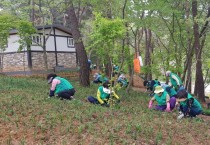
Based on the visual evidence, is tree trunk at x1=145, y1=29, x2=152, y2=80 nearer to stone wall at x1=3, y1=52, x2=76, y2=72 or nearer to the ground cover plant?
stone wall at x1=3, y1=52, x2=76, y2=72

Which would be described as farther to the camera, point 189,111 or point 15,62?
point 15,62

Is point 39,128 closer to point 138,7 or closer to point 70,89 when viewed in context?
point 70,89

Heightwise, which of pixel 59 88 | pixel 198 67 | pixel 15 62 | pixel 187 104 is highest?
pixel 15 62

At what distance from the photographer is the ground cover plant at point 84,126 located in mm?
5516

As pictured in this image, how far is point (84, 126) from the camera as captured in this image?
613 centimetres

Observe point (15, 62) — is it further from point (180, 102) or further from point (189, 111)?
point (189, 111)

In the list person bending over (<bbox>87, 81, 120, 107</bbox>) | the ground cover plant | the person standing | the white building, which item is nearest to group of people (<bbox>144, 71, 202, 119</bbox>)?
the ground cover plant

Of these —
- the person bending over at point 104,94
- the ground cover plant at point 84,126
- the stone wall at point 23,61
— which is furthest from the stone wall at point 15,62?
the ground cover plant at point 84,126

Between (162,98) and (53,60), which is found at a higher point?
(53,60)

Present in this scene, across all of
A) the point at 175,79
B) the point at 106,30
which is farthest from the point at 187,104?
the point at 106,30

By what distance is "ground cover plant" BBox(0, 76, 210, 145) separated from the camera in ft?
18.1

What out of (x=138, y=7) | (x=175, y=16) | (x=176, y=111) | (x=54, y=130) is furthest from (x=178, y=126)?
(x=175, y=16)

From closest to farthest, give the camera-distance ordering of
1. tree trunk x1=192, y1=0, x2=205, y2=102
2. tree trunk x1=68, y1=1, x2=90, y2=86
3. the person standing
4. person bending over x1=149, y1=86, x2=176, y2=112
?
1. person bending over x1=149, y1=86, x2=176, y2=112
2. the person standing
3. tree trunk x1=192, y1=0, x2=205, y2=102
4. tree trunk x1=68, y1=1, x2=90, y2=86

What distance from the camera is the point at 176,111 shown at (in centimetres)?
962
